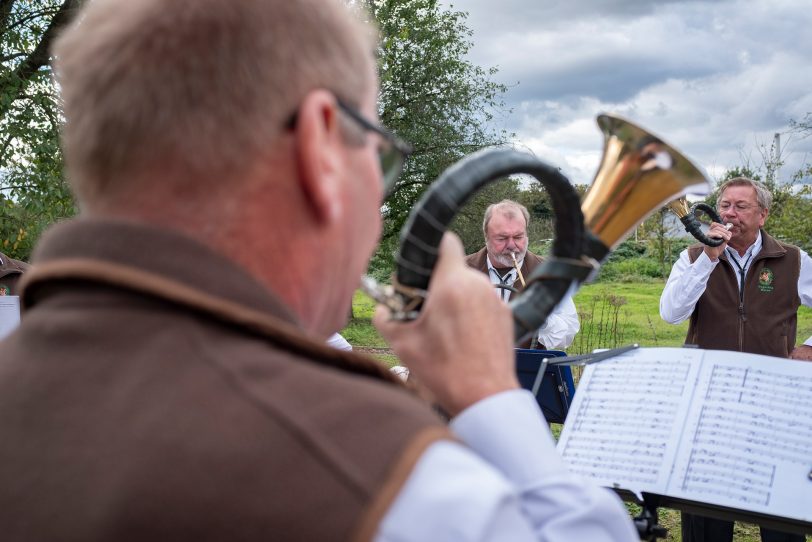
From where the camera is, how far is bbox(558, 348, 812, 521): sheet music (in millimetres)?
2385

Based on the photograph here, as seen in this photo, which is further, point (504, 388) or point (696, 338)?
point (696, 338)

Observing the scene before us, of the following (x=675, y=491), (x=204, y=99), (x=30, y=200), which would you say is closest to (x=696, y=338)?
(x=675, y=491)

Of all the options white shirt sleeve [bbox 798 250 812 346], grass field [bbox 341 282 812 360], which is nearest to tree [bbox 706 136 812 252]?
grass field [bbox 341 282 812 360]

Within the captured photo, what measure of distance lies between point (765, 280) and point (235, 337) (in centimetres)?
548

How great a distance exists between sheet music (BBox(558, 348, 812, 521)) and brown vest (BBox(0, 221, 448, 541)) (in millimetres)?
1964

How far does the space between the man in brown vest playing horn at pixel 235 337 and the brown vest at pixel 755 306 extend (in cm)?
488

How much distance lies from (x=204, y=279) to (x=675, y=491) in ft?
6.89

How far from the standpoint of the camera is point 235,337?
0.78m

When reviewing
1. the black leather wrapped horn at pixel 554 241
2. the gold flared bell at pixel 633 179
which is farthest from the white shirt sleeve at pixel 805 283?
the black leather wrapped horn at pixel 554 241

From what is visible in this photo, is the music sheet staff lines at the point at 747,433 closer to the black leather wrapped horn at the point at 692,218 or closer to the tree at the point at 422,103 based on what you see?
the black leather wrapped horn at the point at 692,218

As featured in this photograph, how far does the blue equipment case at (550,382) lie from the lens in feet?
13.2

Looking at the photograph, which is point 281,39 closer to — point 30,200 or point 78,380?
point 78,380

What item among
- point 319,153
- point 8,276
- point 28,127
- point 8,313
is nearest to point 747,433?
point 319,153

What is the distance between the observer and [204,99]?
83 cm
